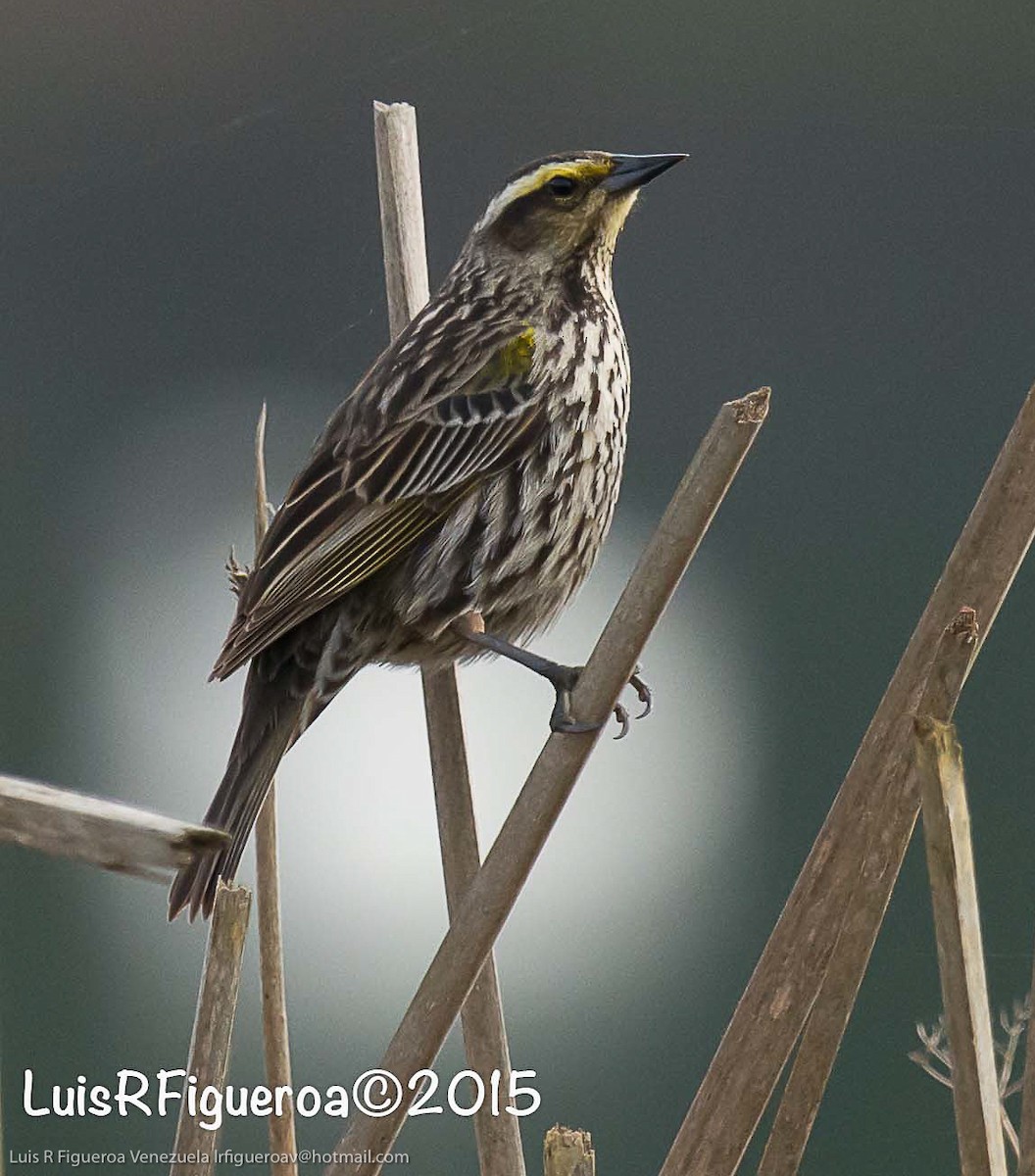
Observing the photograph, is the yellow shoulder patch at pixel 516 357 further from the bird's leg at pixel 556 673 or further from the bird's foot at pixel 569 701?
the bird's foot at pixel 569 701

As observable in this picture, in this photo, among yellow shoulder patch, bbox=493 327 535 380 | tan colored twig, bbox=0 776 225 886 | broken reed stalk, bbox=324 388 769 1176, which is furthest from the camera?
yellow shoulder patch, bbox=493 327 535 380

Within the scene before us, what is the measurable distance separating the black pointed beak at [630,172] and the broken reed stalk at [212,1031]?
1150 millimetres

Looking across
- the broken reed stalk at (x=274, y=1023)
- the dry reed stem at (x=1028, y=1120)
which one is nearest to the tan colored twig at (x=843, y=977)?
the dry reed stem at (x=1028, y=1120)

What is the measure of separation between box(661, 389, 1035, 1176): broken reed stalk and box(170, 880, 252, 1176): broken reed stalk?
A: 1.22ft

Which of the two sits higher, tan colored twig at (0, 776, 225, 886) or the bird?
tan colored twig at (0, 776, 225, 886)

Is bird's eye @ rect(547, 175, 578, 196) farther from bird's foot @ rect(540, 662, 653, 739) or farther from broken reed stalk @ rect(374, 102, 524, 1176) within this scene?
bird's foot @ rect(540, 662, 653, 739)

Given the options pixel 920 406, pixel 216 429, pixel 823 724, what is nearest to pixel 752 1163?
pixel 823 724

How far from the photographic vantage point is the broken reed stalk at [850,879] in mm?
1301

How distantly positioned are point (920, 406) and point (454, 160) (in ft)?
3.24

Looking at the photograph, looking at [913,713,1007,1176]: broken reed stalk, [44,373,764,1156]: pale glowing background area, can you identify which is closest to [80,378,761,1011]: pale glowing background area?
[44,373,764,1156]: pale glowing background area

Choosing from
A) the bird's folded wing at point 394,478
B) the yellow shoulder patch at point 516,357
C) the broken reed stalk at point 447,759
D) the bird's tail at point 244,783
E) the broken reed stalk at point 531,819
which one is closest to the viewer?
the broken reed stalk at point 531,819

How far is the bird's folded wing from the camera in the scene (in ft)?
6.42

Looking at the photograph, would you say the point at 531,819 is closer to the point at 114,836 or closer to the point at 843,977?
the point at 843,977

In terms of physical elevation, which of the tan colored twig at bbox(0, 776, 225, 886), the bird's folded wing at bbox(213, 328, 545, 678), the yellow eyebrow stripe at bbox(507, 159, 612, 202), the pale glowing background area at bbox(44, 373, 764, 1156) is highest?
the yellow eyebrow stripe at bbox(507, 159, 612, 202)
